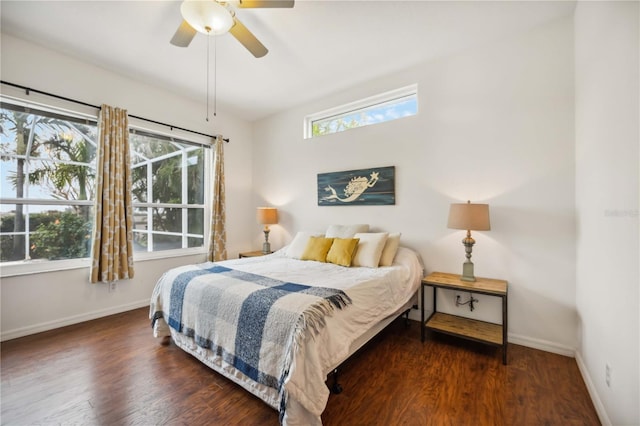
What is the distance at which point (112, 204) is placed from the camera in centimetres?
306

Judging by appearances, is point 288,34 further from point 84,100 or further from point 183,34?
point 84,100

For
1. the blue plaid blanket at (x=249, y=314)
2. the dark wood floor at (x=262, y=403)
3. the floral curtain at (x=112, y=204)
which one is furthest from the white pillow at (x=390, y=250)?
the floral curtain at (x=112, y=204)

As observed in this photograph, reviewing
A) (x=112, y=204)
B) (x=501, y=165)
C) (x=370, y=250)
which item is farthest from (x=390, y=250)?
(x=112, y=204)

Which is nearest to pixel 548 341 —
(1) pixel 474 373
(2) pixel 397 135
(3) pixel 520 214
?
(1) pixel 474 373

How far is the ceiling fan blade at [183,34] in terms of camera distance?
6.72ft

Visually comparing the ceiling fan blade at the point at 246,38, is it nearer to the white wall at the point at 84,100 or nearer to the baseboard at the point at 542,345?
the white wall at the point at 84,100

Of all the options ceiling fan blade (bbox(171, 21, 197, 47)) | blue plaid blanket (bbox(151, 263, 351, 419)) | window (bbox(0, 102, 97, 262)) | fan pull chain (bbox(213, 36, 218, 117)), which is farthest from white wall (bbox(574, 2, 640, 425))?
A: window (bbox(0, 102, 97, 262))

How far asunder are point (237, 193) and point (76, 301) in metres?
2.47

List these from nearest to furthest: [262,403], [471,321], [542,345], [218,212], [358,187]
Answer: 1. [262,403]
2. [542,345]
3. [471,321]
4. [358,187]
5. [218,212]

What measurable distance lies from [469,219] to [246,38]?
2423 millimetres

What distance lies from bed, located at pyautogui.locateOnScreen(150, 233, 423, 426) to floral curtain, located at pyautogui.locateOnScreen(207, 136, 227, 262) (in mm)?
1577

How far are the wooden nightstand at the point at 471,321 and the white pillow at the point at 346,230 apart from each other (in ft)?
3.06

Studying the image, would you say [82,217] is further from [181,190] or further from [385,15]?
[385,15]

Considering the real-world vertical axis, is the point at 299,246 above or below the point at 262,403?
above
